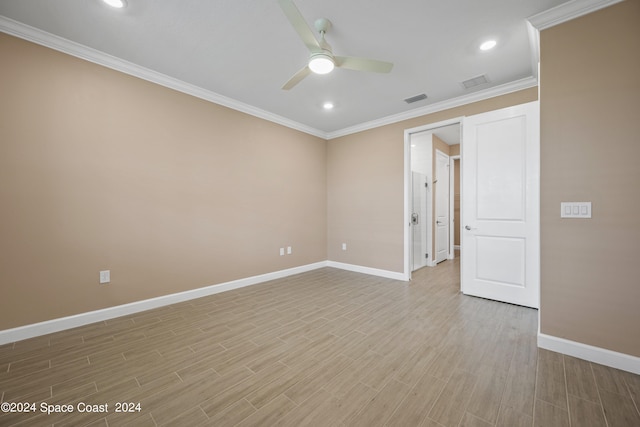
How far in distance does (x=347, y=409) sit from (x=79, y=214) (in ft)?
10.3

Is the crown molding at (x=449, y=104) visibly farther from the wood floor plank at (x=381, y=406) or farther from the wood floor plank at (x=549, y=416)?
the wood floor plank at (x=381, y=406)

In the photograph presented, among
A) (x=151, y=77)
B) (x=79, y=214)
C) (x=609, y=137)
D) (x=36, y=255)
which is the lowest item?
(x=36, y=255)

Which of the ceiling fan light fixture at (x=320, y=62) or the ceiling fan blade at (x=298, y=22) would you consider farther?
the ceiling fan light fixture at (x=320, y=62)

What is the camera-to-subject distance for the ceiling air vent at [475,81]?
313cm

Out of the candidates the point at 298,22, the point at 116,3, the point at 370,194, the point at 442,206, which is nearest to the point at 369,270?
the point at 370,194

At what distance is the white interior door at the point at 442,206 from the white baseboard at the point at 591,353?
3.57 m

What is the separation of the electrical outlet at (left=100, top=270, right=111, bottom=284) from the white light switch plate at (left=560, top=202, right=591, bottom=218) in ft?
14.9

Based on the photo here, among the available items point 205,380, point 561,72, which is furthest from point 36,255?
point 561,72

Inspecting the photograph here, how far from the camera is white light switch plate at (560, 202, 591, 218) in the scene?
6.57 ft

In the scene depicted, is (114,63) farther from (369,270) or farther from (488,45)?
(369,270)

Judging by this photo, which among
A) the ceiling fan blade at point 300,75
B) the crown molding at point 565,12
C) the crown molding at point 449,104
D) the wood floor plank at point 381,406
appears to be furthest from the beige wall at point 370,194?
the wood floor plank at point 381,406

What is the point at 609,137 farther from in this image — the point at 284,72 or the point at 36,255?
the point at 36,255

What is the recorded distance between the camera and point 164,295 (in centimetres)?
312

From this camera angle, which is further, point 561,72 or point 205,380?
point 561,72
